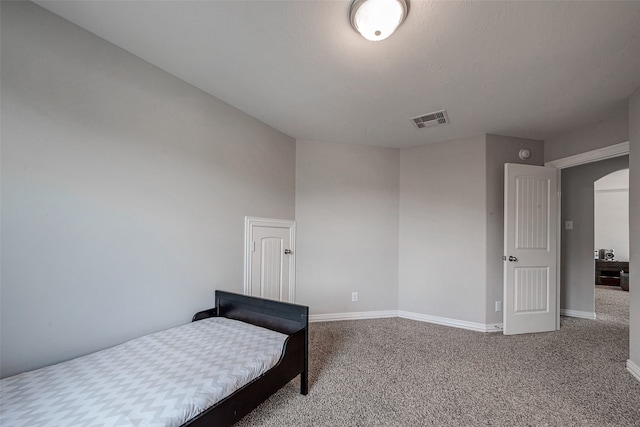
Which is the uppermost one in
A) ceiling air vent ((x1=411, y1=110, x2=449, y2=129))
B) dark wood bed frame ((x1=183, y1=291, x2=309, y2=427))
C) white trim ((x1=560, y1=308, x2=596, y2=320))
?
ceiling air vent ((x1=411, y1=110, x2=449, y2=129))

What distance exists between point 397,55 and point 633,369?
3073mm

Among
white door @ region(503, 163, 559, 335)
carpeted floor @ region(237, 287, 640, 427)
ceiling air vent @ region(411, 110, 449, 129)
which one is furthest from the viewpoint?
white door @ region(503, 163, 559, 335)

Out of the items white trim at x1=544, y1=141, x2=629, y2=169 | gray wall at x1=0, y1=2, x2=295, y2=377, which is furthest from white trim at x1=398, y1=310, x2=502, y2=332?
gray wall at x1=0, y1=2, x2=295, y2=377

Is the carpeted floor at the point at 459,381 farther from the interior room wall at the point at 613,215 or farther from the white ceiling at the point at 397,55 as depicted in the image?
the interior room wall at the point at 613,215

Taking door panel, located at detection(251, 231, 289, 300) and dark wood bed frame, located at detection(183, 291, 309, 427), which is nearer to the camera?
dark wood bed frame, located at detection(183, 291, 309, 427)

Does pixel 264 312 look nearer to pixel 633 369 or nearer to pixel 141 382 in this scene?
pixel 141 382

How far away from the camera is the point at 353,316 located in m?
3.50

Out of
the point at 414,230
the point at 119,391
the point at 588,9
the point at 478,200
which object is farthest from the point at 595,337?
the point at 119,391

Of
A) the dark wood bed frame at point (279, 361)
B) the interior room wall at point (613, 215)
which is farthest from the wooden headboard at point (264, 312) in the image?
the interior room wall at point (613, 215)

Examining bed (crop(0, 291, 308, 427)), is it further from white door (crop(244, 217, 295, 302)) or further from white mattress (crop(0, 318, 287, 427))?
white door (crop(244, 217, 295, 302))

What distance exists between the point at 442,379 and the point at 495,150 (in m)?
2.61

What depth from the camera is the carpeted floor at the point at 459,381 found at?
1.65 m

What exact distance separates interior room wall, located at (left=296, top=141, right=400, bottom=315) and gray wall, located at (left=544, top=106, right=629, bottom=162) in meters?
1.83

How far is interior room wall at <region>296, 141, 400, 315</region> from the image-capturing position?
343 centimetres
